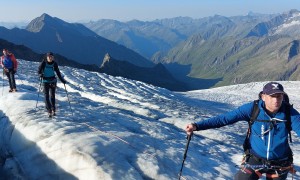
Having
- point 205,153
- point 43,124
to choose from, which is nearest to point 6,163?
point 43,124

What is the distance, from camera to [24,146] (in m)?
15.4

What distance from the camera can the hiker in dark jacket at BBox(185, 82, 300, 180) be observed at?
8508 mm

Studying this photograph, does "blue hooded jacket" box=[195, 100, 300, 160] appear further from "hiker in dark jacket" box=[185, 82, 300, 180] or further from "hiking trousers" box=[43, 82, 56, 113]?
"hiking trousers" box=[43, 82, 56, 113]

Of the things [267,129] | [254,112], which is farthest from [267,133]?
[254,112]

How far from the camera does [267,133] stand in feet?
28.5

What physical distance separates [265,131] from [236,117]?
734mm

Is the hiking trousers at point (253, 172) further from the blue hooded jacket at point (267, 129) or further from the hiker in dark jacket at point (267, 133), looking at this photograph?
the blue hooded jacket at point (267, 129)

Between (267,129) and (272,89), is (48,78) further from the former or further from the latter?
(272,89)

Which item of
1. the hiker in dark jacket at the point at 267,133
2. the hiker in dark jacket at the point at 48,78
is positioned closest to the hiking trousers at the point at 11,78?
the hiker in dark jacket at the point at 48,78

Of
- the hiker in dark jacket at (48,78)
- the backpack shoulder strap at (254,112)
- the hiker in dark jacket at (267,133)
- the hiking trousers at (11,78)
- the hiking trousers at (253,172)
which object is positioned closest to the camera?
the hiker in dark jacket at (267,133)

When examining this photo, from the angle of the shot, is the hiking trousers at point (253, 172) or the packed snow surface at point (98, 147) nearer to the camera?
the hiking trousers at point (253, 172)

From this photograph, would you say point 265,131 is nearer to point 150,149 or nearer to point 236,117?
point 236,117

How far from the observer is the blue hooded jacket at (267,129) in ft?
28.1

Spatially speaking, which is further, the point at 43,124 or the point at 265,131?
the point at 43,124
